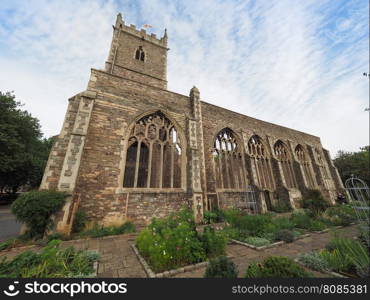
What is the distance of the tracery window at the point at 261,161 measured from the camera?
12.6m

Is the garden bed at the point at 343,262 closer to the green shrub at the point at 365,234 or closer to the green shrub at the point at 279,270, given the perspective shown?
the green shrub at the point at 365,234

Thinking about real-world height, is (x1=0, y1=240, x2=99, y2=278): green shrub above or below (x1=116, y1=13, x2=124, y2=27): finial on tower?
below

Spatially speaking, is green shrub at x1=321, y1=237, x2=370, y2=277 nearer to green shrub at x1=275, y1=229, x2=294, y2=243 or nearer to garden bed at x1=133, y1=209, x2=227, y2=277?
green shrub at x1=275, y1=229, x2=294, y2=243

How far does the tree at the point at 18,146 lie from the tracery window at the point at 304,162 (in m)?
32.4

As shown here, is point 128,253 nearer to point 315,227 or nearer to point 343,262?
point 343,262

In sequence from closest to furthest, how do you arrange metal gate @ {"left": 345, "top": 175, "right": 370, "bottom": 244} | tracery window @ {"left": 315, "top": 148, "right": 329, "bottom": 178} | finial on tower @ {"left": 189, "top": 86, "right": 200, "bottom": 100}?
metal gate @ {"left": 345, "top": 175, "right": 370, "bottom": 244} → finial on tower @ {"left": 189, "top": 86, "right": 200, "bottom": 100} → tracery window @ {"left": 315, "top": 148, "right": 329, "bottom": 178}

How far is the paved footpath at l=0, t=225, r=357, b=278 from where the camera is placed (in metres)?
2.97

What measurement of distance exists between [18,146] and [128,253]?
22057 millimetres

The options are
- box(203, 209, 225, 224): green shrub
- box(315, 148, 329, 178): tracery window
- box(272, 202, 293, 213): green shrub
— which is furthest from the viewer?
box(315, 148, 329, 178): tracery window

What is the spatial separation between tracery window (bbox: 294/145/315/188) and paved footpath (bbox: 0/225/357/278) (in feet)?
46.5

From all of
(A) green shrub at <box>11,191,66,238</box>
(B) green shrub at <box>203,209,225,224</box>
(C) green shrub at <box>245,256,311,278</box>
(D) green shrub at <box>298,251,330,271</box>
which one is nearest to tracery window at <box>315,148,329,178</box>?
(B) green shrub at <box>203,209,225,224</box>

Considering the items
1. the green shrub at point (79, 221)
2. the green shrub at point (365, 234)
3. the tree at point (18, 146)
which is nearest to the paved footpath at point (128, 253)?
the green shrub at point (79, 221)

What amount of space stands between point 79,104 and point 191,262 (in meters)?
8.67

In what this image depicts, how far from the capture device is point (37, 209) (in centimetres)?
501
